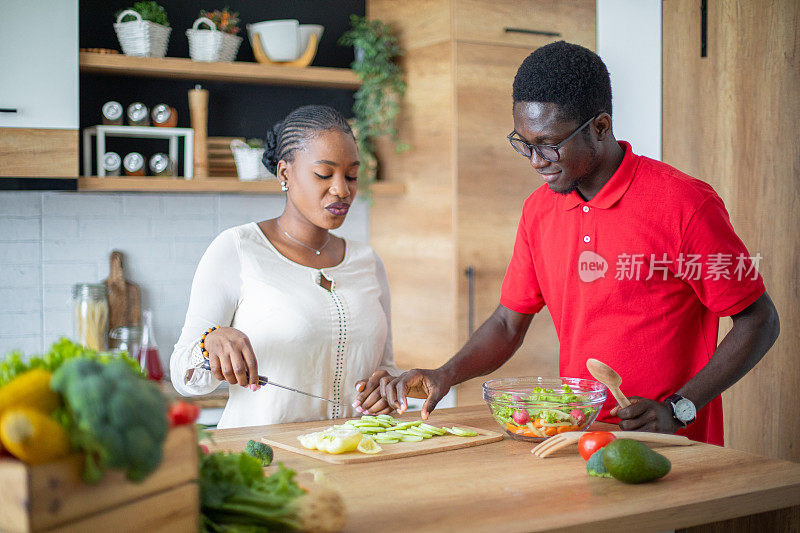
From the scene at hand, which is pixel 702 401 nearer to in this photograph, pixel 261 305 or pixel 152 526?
pixel 261 305

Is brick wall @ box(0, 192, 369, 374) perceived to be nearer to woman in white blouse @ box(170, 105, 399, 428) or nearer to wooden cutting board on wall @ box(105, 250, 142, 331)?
wooden cutting board on wall @ box(105, 250, 142, 331)

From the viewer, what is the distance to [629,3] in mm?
3283

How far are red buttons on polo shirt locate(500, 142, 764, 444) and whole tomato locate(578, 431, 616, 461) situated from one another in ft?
1.04

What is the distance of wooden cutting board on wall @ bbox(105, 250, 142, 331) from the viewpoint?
3373 millimetres

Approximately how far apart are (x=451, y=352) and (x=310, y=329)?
1502 mm

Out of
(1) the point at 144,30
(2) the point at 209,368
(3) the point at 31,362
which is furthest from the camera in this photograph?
(1) the point at 144,30

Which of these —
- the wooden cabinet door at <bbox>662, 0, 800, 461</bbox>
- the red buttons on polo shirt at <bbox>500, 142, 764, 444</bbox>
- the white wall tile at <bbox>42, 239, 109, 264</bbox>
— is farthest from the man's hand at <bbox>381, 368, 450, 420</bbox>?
the white wall tile at <bbox>42, 239, 109, 264</bbox>

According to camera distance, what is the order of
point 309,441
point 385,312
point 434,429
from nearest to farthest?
point 309,441 < point 434,429 < point 385,312

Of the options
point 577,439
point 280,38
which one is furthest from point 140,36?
point 577,439

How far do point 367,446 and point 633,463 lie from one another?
484 mm

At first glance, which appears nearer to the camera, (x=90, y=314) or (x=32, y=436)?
(x=32, y=436)

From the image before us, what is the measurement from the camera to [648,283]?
69.6 inches

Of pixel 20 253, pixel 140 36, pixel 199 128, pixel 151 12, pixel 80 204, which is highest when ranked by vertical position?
pixel 151 12

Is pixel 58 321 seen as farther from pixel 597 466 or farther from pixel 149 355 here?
pixel 597 466
